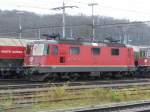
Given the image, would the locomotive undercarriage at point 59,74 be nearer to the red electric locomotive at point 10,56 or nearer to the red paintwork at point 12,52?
the red electric locomotive at point 10,56

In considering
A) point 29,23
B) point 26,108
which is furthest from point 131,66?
point 29,23

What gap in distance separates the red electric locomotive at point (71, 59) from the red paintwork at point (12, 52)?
1.41m

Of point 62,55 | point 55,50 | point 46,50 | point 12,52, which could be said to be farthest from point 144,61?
point 12,52

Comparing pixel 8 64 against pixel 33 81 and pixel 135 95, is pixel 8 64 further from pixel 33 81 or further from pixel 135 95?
pixel 135 95

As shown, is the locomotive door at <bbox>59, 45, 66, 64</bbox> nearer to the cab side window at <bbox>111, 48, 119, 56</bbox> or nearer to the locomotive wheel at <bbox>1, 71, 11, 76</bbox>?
the locomotive wheel at <bbox>1, 71, 11, 76</bbox>

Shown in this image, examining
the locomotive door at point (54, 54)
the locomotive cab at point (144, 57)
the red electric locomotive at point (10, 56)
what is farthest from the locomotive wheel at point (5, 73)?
the locomotive cab at point (144, 57)

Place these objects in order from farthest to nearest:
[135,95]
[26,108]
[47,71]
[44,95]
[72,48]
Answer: [72,48] < [47,71] < [135,95] < [44,95] < [26,108]

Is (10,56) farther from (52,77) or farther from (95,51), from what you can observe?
(95,51)

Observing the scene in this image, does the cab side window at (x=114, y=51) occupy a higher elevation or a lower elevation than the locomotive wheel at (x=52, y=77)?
higher

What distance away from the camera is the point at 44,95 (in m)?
19.2

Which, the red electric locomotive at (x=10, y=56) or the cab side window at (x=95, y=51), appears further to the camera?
the cab side window at (x=95, y=51)

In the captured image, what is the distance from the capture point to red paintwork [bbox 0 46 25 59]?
32.7 m

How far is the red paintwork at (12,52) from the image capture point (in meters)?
32.7

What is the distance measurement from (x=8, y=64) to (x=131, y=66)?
10.8 metres
